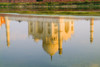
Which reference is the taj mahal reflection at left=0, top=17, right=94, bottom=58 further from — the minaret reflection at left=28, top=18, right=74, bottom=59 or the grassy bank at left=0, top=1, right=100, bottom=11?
the grassy bank at left=0, top=1, right=100, bottom=11

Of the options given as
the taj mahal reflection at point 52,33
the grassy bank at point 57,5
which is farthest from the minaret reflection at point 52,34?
the grassy bank at point 57,5

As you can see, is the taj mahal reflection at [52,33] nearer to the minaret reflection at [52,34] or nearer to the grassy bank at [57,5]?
the minaret reflection at [52,34]

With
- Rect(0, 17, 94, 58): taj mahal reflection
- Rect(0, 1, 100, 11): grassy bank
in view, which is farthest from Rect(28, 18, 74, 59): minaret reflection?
Rect(0, 1, 100, 11): grassy bank

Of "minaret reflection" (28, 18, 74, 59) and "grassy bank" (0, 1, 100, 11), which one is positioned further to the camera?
"grassy bank" (0, 1, 100, 11)

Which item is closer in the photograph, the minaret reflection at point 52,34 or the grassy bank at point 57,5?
the minaret reflection at point 52,34

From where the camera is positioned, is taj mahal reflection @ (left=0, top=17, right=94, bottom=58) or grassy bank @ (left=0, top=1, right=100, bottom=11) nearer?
taj mahal reflection @ (left=0, top=17, right=94, bottom=58)

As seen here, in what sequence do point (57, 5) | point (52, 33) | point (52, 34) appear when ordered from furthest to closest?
point (57, 5) → point (52, 33) → point (52, 34)

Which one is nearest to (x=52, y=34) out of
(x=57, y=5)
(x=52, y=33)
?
(x=52, y=33)

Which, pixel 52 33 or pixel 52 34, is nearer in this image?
pixel 52 34

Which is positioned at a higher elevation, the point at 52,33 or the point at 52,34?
the point at 52,34

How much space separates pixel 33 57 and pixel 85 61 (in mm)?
1997

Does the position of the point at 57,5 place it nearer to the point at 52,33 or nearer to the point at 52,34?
the point at 52,33

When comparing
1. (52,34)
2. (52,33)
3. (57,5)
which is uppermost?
(52,34)

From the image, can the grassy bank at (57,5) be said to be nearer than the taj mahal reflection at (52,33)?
No
